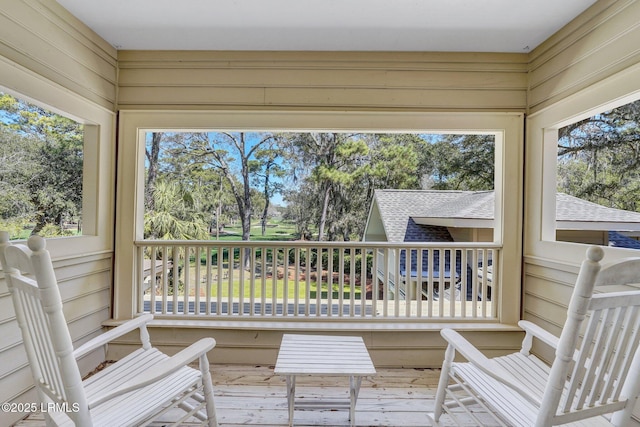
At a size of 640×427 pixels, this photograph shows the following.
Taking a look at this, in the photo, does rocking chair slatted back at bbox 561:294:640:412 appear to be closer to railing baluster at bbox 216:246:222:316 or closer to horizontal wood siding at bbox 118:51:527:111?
horizontal wood siding at bbox 118:51:527:111

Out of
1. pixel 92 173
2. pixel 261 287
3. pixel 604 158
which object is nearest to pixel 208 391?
pixel 261 287

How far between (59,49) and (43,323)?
6.40 ft

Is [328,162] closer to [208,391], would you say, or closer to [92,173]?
[92,173]

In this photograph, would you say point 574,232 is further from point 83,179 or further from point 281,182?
point 83,179

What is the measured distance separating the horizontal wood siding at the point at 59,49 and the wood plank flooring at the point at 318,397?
2198 millimetres

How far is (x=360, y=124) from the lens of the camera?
2.59 m

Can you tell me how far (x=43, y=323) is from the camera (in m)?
1.14

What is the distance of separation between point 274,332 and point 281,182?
194 centimetres

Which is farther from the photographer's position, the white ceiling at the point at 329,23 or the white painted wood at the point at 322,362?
the white ceiling at the point at 329,23

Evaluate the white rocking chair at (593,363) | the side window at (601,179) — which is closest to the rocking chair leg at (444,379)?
the white rocking chair at (593,363)

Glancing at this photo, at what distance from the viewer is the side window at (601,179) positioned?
73.7 inches

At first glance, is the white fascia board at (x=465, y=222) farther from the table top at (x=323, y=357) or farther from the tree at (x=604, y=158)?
the table top at (x=323, y=357)

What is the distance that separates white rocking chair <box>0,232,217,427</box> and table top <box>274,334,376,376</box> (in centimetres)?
43

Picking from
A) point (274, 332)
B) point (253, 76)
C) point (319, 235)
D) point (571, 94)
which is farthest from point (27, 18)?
point (571, 94)
